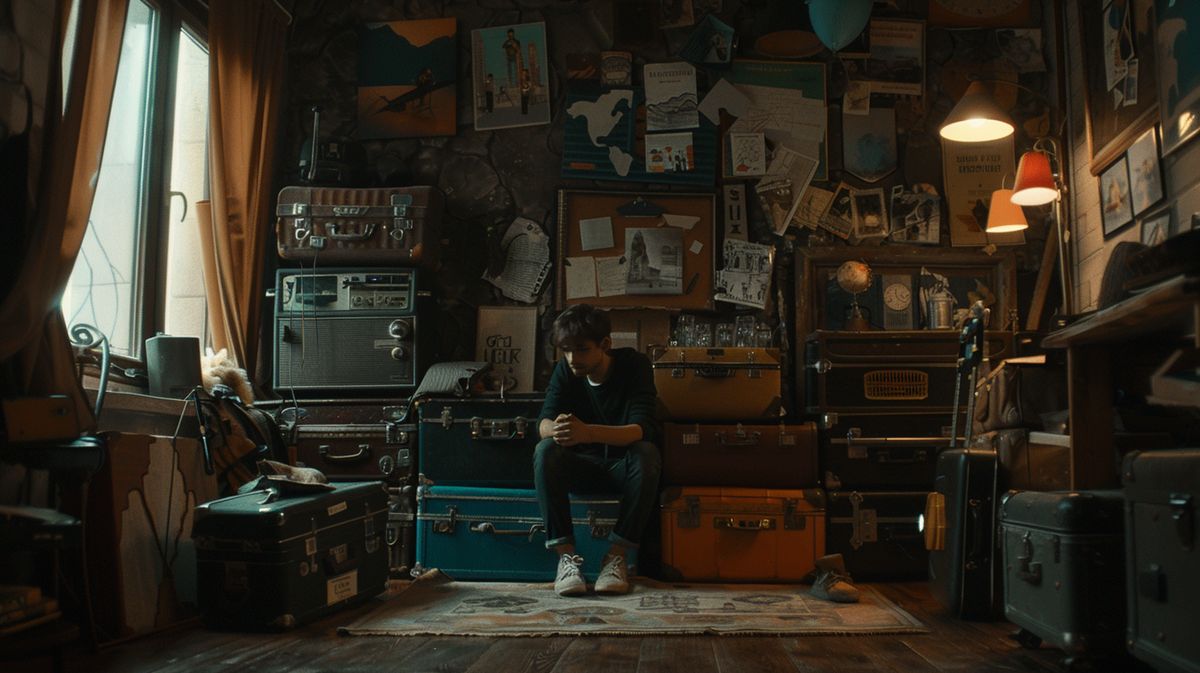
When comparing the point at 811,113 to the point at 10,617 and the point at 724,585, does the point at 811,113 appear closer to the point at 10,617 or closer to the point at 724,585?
the point at 724,585

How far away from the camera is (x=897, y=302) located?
4730mm

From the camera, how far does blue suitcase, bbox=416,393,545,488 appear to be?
418cm

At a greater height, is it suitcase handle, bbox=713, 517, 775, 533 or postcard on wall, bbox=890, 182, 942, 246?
postcard on wall, bbox=890, 182, 942, 246

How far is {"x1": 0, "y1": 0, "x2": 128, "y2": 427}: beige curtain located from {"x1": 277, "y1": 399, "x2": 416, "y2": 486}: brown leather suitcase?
137 cm

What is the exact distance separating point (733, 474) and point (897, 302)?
4.23ft

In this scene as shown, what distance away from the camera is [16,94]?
2.86 meters

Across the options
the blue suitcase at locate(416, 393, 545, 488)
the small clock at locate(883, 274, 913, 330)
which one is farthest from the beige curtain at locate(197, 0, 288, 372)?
the small clock at locate(883, 274, 913, 330)

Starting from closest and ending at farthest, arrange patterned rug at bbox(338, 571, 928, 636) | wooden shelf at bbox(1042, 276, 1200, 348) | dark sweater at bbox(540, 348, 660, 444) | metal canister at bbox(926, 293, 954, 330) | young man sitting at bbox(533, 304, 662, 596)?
wooden shelf at bbox(1042, 276, 1200, 348)
patterned rug at bbox(338, 571, 928, 636)
young man sitting at bbox(533, 304, 662, 596)
dark sweater at bbox(540, 348, 660, 444)
metal canister at bbox(926, 293, 954, 330)

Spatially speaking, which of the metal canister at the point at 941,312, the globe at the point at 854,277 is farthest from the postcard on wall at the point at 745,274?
the metal canister at the point at 941,312

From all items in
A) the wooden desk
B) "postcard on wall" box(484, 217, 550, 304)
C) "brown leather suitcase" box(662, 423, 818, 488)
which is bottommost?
"brown leather suitcase" box(662, 423, 818, 488)

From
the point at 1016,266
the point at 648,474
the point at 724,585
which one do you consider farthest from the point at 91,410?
the point at 1016,266

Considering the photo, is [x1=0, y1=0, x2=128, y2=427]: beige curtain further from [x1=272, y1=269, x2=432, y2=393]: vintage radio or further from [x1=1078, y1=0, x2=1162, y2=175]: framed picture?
[x1=1078, y1=0, x2=1162, y2=175]: framed picture

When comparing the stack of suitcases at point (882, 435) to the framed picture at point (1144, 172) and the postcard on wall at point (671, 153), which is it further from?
the postcard on wall at point (671, 153)

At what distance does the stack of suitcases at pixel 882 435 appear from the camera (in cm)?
410
